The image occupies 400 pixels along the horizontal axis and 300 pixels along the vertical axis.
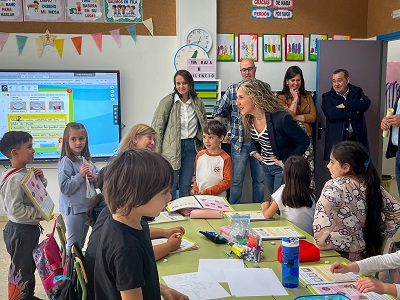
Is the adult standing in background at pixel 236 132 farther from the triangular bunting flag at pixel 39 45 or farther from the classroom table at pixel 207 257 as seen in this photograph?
the classroom table at pixel 207 257

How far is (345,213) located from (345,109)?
289 centimetres

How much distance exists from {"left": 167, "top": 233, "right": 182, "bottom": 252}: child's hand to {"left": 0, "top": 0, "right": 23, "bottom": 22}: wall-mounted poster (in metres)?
3.80

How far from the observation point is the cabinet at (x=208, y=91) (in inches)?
198

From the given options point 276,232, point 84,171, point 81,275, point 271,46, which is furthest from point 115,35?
point 81,275

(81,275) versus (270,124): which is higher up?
(270,124)

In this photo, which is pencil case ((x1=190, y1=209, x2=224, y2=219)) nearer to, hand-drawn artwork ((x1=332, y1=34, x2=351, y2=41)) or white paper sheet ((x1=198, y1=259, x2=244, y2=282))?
white paper sheet ((x1=198, y1=259, x2=244, y2=282))

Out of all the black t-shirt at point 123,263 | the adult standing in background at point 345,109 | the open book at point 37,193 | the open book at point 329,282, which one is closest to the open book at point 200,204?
the open book at point 37,193

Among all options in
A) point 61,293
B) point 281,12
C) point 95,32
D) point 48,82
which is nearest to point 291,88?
point 281,12

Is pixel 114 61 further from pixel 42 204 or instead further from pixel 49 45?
pixel 42 204

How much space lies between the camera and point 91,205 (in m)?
2.14

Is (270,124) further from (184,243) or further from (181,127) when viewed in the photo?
(184,243)

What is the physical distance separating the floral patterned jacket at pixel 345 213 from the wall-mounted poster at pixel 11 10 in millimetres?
3988

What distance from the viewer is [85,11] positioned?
5.07 meters

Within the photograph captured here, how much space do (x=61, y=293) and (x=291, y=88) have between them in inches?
154
